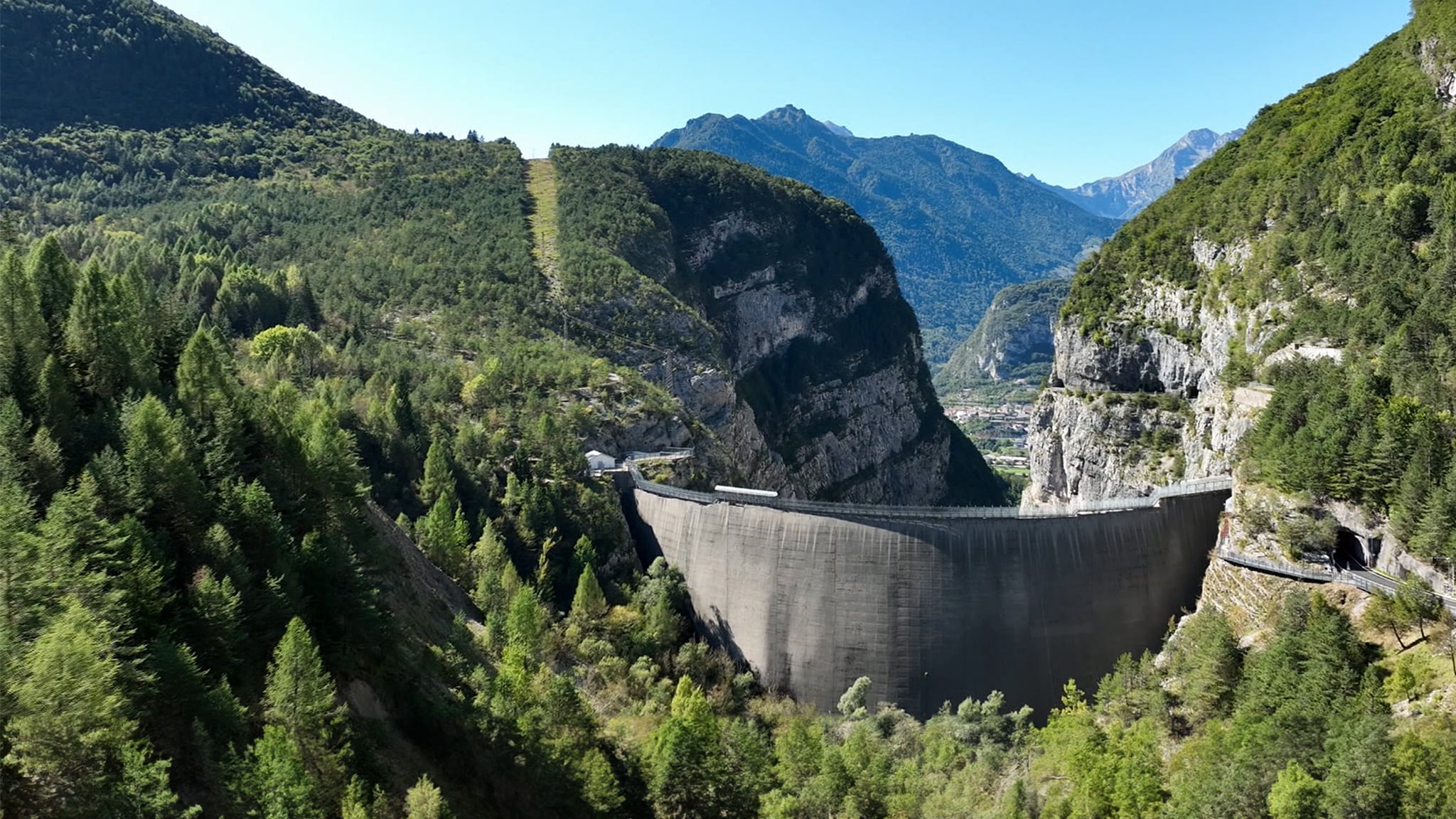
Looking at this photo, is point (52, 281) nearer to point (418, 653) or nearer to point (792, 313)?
point (418, 653)

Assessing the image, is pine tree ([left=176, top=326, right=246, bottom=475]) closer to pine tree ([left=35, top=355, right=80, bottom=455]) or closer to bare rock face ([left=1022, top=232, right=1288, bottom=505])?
pine tree ([left=35, top=355, right=80, bottom=455])

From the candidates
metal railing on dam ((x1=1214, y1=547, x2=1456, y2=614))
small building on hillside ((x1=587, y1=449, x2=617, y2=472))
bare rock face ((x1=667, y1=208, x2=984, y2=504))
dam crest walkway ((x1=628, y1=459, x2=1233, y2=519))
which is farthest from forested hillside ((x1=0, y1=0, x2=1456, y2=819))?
bare rock face ((x1=667, y1=208, x2=984, y2=504))

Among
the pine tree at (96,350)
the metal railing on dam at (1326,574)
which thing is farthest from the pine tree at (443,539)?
the metal railing on dam at (1326,574)

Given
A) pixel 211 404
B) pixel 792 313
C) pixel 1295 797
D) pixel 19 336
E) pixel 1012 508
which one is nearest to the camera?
pixel 1295 797

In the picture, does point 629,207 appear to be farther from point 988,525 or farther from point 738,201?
point 988,525

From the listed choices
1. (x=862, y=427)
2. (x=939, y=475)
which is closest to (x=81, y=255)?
(x=862, y=427)

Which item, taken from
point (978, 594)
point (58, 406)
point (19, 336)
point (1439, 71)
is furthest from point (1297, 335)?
point (19, 336)

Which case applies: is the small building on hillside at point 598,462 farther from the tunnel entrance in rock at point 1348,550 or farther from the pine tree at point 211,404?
the tunnel entrance in rock at point 1348,550
